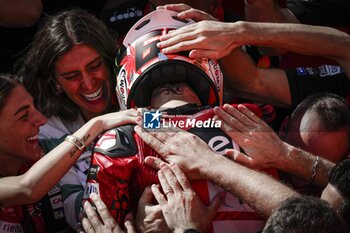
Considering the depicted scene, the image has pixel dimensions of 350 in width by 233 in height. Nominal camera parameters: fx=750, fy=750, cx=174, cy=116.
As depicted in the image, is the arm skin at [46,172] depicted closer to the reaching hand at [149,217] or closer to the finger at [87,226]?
the finger at [87,226]

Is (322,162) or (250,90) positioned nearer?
(322,162)

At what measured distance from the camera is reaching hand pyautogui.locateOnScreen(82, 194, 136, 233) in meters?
3.74

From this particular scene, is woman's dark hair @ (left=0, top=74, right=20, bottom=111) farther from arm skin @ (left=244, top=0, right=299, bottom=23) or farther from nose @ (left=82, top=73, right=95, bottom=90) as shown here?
arm skin @ (left=244, top=0, right=299, bottom=23)

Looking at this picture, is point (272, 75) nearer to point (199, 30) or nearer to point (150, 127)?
point (199, 30)

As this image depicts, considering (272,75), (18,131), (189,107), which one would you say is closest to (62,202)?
(18,131)

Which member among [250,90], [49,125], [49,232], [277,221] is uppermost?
[277,221]

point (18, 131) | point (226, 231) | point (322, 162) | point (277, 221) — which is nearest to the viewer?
point (277, 221)

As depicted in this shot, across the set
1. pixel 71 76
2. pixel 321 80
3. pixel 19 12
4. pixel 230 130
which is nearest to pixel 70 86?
pixel 71 76

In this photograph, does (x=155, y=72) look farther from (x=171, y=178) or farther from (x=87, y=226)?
(x=87, y=226)

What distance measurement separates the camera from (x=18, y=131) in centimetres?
437

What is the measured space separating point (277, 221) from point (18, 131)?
185 cm

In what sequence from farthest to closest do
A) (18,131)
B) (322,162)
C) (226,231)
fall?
(18,131), (322,162), (226,231)

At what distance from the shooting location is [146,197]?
3.81 meters

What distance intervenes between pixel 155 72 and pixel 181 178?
1.93ft
